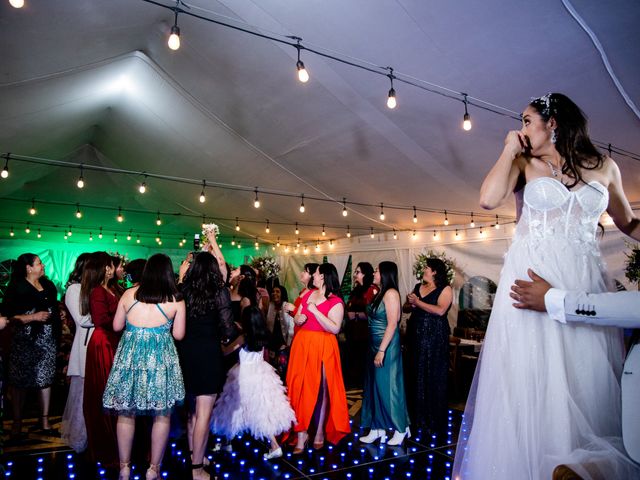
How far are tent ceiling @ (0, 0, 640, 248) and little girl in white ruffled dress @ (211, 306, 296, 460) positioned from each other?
2830 mm

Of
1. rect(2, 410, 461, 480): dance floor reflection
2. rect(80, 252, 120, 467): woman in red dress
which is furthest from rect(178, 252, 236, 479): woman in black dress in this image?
rect(80, 252, 120, 467): woman in red dress

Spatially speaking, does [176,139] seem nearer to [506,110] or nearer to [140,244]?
[506,110]

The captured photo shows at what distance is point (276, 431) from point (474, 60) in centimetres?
372

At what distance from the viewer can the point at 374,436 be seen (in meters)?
4.05

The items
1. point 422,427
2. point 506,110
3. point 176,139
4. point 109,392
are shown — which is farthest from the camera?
point 176,139

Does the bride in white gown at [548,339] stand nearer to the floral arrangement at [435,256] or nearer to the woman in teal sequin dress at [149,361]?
the woman in teal sequin dress at [149,361]

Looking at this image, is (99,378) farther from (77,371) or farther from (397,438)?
(397,438)

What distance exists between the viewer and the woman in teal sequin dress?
2877 mm

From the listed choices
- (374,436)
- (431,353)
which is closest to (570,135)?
(431,353)

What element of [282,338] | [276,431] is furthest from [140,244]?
[276,431]

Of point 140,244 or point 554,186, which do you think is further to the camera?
point 140,244

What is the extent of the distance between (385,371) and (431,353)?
570 millimetres

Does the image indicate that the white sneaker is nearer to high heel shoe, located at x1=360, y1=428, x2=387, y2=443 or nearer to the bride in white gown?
high heel shoe, located at x1=360, y1=428, x2=387, y2=443

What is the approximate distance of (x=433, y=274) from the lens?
4.46 m
